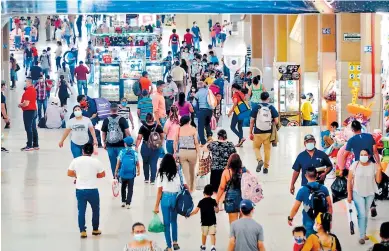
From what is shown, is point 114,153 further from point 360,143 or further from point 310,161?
point 360,143

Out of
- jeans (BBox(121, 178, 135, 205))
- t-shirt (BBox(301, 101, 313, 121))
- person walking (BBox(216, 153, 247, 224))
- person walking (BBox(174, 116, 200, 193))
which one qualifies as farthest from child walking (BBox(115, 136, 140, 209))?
t-shirt (BBox(301, 101, 313, 121))

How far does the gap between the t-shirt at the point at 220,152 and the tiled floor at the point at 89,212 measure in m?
0.98

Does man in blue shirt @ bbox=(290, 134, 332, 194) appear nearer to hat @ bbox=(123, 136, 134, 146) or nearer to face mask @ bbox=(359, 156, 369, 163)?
face mask @ bbox=(359, 156, 369, 163)

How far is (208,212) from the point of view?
13.8 metres

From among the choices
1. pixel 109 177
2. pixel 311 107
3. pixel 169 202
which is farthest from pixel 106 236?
pixel 311 107

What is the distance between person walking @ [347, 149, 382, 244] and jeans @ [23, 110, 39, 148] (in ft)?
34.8

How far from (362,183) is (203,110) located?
9539 millimetres

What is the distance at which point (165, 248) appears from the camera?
47.9 feet

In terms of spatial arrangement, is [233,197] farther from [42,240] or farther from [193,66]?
[193,66]

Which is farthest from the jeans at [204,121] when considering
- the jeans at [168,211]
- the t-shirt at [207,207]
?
the t-shirt at [207,207]

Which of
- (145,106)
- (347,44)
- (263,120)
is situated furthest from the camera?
(347,44)

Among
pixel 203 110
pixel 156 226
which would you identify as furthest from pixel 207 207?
pixel 203 110

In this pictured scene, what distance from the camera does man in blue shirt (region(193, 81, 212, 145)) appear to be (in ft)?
77.0

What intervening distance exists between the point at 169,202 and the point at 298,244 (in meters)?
2.34
